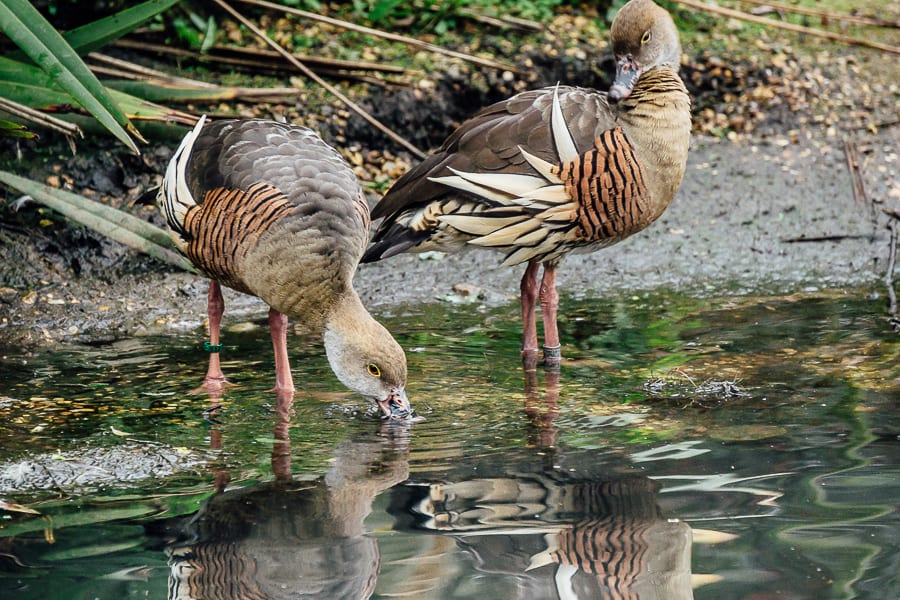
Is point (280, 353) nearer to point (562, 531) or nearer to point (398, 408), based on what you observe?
point (398, 408)

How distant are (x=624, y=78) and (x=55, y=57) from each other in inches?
122

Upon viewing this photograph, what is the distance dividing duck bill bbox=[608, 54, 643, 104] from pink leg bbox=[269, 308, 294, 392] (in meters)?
2.20

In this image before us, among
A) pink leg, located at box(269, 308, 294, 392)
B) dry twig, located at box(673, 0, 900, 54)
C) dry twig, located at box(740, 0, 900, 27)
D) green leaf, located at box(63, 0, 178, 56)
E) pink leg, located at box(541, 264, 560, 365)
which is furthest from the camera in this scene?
dry twig, located at box(740, 0, 900, 27)

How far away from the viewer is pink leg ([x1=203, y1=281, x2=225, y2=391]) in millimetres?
6188

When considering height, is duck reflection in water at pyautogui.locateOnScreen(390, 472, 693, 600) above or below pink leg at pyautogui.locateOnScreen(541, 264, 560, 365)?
below

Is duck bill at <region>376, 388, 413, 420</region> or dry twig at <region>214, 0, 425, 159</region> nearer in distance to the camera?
duck bill at <region>376, 388, 413, 420</region>

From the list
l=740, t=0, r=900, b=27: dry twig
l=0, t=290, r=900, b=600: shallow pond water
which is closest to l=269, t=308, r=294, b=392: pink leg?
l=0, t=290, r=900, b=600: shallow pond water

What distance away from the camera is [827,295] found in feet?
25.9

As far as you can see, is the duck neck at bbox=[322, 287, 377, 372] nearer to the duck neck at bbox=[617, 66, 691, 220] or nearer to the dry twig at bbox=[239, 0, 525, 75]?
the duck neck at bbox=[617, 66, 691, 220]

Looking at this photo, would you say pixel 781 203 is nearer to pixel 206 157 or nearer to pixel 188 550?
pixel 206 157

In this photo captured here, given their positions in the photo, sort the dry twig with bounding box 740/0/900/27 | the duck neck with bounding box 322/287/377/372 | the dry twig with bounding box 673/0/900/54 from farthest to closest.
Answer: the dry twig with bounding box 740/0/900/27 < the dry twig with bounding box 673/0/900/54 < the duck neck with bounding box 322/287/377/372

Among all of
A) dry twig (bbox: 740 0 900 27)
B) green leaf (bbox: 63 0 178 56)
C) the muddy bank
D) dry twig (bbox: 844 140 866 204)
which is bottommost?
the muddy bank

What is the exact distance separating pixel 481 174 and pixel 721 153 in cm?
391

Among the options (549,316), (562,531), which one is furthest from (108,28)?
(562,531)
